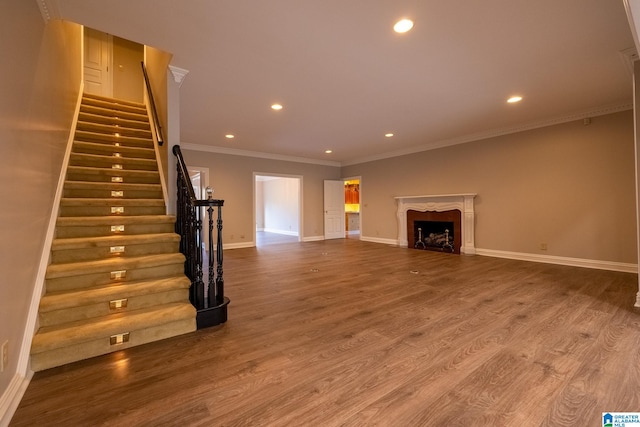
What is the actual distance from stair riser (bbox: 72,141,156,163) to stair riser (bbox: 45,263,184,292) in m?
1.92

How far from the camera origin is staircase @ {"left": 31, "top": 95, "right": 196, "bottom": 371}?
1939mm

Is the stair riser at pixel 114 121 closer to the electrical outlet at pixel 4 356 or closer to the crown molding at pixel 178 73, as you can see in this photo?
the crown molding at pixel 178 73

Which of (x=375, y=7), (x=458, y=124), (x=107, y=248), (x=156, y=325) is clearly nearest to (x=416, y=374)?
(x=156, y=325)

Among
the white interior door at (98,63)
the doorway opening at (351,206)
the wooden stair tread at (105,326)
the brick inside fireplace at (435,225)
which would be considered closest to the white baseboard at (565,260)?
the brick inside fireplace at (435,225)

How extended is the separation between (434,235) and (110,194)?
6.33 meters

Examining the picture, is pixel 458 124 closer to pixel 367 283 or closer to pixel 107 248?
pixel 367 283

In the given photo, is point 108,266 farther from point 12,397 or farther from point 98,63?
point 98,63

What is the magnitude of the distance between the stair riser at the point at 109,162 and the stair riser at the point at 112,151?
0.23 ft

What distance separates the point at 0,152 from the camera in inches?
55.8

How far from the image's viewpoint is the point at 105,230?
2.74 meters

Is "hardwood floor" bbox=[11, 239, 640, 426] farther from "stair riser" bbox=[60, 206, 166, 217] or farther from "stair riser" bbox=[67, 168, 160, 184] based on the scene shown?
"stair riser" bbox=[67, 168, 160, 184]

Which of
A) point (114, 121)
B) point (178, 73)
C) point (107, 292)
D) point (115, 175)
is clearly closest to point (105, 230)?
point (107, 292)

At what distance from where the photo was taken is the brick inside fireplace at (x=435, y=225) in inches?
239

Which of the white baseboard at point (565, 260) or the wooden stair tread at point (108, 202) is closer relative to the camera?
the wooden stair tread at point (108, 202)
